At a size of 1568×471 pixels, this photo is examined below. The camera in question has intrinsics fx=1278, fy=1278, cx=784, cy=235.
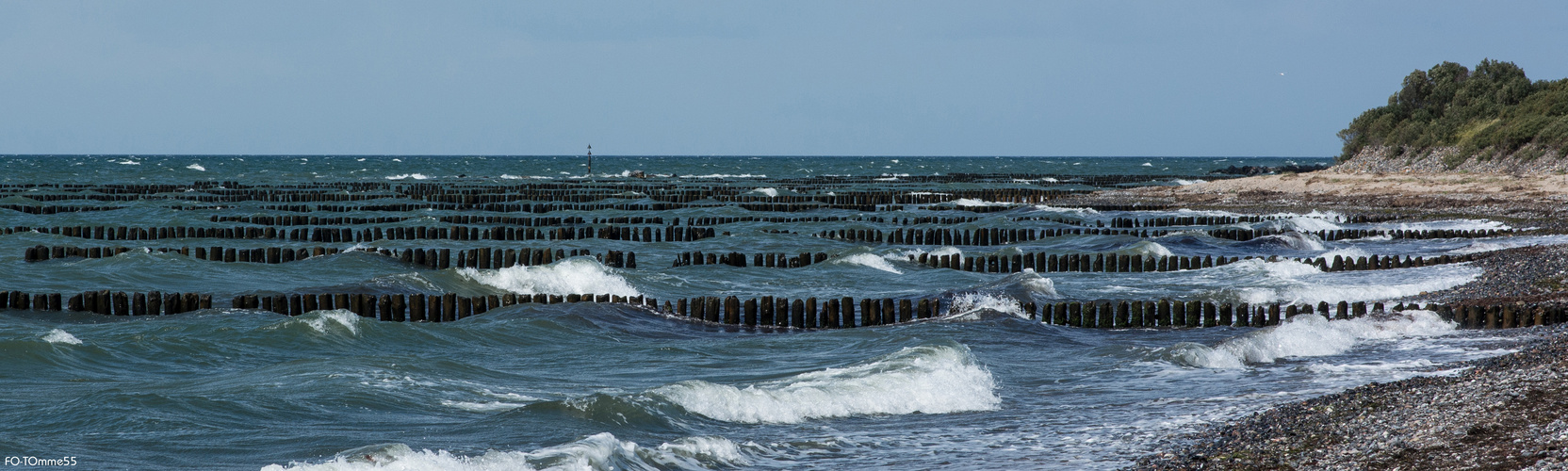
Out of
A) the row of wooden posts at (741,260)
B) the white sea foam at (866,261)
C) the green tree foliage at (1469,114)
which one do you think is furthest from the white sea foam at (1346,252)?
the green tree foliage at (1469,114)

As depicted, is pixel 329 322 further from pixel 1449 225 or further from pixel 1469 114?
pixel 1469 114

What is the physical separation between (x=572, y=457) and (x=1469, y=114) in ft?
177

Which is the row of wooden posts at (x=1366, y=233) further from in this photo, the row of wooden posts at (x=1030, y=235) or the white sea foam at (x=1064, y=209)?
the white sea foam at (x=1064, y=209)

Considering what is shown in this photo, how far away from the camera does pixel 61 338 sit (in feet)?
39.1

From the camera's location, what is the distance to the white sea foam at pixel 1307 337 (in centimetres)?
1152

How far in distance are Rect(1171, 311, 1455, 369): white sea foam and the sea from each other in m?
0.03

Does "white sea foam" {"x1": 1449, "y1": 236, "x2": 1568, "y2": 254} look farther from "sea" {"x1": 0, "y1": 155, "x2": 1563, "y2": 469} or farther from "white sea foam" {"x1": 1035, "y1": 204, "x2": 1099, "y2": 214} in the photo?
"white sea foam" {"x1": 1035, "y1": 204, "x2": 1099, "y2": 214}

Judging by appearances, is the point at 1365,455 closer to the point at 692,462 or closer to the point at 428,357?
the point at 692,462

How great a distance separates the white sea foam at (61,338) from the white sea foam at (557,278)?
735 centimetres

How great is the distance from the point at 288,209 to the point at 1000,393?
35714 mm

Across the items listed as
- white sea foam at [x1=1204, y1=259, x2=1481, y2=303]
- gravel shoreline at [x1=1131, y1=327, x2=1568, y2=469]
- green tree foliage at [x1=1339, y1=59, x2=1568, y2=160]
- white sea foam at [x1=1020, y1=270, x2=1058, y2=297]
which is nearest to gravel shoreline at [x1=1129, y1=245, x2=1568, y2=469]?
gravel shoreline at [x1=1131, y1=327, x2=1568, y2=469]

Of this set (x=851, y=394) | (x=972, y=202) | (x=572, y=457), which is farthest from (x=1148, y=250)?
(x=972, y=202)

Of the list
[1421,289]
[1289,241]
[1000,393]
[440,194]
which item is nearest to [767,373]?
[1000,393]

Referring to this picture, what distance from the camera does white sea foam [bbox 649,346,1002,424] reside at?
9328 millimetres
